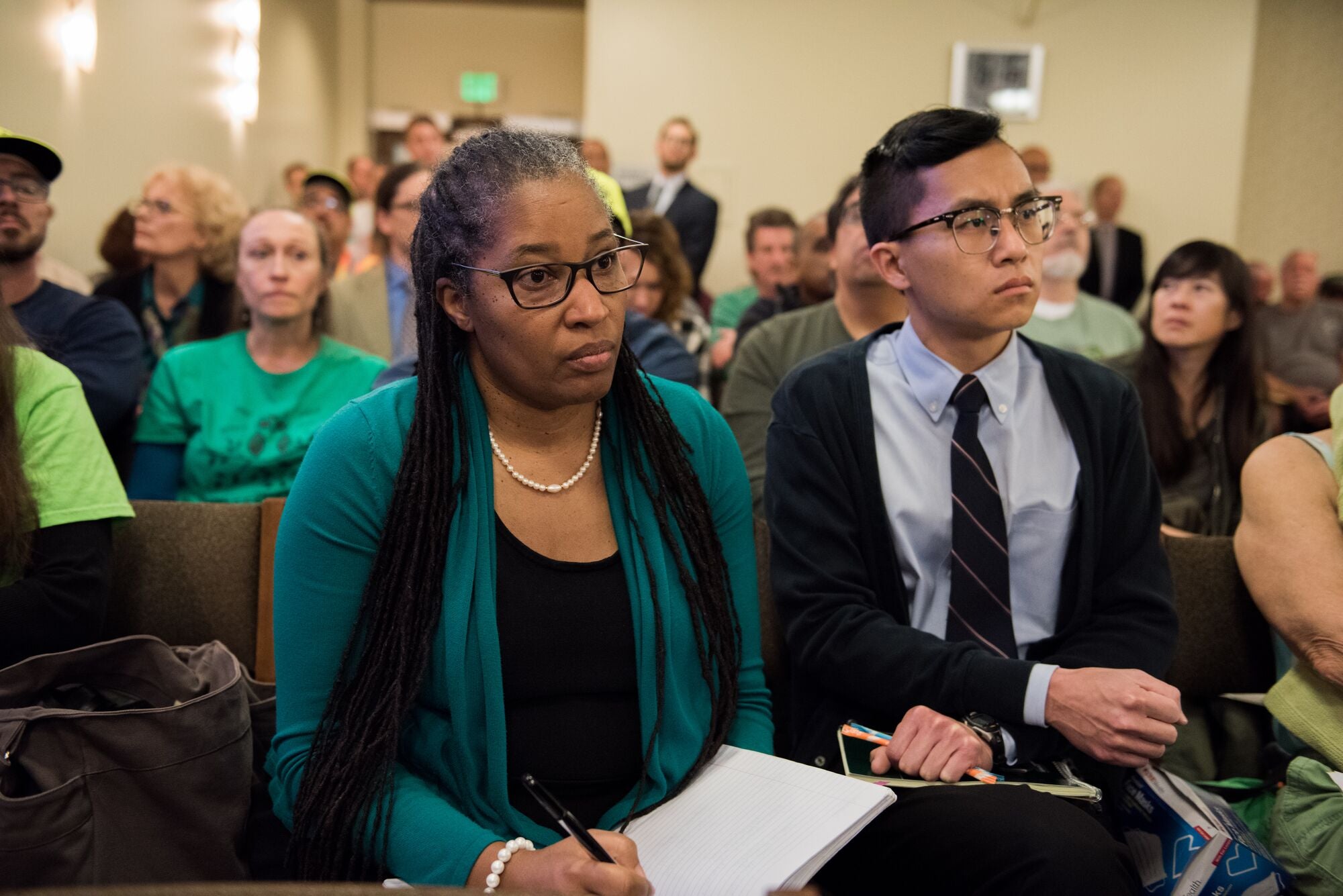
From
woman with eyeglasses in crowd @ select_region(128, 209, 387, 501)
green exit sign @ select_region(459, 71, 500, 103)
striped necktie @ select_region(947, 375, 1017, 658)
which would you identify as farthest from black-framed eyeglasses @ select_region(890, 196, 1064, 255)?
green exit sign @ select_region(459, 71, 500, 103)

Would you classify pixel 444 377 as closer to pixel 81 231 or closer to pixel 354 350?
pixel 354 350

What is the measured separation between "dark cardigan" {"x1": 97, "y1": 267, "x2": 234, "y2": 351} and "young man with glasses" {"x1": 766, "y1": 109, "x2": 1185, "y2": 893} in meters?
2.72

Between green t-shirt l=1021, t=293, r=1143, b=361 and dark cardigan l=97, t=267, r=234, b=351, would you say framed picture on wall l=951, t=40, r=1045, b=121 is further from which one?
dark cardigan l=97, t=267, r=234, b=351

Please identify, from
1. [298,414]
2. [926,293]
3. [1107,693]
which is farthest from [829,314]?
[1107,693]

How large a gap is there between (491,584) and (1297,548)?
1.37 meters

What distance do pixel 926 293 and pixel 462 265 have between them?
0.86m

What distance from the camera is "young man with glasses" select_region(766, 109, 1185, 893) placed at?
69.0 inches

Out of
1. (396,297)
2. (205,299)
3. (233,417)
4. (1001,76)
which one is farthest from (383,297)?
(1001,76)

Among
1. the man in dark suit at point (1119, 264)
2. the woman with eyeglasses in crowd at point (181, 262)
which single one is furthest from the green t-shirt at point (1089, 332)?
the man in dark suit at point (1119, 264)

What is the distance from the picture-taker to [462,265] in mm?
1438

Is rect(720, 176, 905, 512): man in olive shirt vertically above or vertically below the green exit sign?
below

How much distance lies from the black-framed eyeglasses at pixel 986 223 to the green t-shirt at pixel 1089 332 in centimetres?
272

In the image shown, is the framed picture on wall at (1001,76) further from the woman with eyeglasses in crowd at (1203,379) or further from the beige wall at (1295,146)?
the woman with eyeglasses in crowd at (1203,379)

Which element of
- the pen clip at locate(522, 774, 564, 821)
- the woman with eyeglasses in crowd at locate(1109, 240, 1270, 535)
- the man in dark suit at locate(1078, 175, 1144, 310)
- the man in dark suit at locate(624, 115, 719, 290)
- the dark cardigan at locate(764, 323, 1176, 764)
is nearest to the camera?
the pen clip at locate(522, 774, 564, 821)
